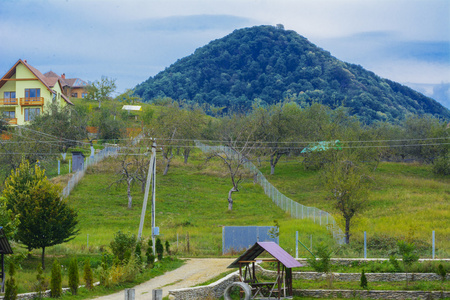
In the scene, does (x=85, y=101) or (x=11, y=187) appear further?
(x=85, y=101)

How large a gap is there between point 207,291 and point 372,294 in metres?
7.25

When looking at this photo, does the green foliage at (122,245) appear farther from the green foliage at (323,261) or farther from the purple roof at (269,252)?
the green foliage at (323,261)

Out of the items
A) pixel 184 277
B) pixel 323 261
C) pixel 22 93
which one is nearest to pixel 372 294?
pixel 323 261

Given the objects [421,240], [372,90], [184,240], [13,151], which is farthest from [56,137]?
[372,90]

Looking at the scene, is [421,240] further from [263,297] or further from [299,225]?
[263,297]

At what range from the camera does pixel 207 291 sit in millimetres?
23641

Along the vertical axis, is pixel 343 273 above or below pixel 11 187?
below

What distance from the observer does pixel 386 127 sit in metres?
98.1

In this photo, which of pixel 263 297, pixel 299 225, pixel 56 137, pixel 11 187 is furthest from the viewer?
pixel 56 137

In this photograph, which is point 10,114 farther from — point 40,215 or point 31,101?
point 40,215

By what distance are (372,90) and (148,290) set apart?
184 m

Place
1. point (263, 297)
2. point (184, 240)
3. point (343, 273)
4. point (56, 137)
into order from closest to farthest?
1. point (263, 297)
2. point (343, 273)
3. point (184, 240)
4. point (56, 137)

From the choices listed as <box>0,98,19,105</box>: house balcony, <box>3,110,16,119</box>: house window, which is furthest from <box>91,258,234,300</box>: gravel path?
<box>0,98,19,105</box>: house balcony

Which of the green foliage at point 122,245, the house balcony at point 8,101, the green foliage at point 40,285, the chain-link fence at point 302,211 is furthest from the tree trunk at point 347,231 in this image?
the house balcony at point 8,101
